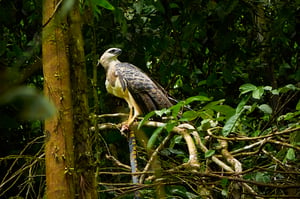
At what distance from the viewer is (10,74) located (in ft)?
0.91

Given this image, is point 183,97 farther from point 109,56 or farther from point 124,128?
point 124,128

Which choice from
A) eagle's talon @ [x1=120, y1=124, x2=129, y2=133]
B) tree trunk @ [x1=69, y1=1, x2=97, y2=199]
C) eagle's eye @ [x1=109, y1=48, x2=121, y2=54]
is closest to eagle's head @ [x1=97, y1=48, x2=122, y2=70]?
eagle's eye @ [x1=109, y1=48, x2=121, y2=54]

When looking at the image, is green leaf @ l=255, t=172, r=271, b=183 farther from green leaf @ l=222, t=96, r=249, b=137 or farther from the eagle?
the eagle

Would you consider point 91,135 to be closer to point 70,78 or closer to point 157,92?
point 70,78

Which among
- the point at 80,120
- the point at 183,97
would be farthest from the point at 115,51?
the point at 80,120

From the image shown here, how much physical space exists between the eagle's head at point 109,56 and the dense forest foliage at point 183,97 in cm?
10

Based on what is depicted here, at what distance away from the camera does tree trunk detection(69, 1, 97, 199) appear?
1.59 metres

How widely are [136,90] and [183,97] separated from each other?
877 mm

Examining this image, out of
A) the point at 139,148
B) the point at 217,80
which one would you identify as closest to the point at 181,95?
the point at 217,80

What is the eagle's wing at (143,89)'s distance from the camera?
9.53 ft

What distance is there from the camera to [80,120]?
63.5 inches

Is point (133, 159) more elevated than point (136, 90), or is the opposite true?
point (136, 90)

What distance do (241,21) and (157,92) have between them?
103cm

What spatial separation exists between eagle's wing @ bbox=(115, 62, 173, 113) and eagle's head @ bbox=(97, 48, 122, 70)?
0.28ft
